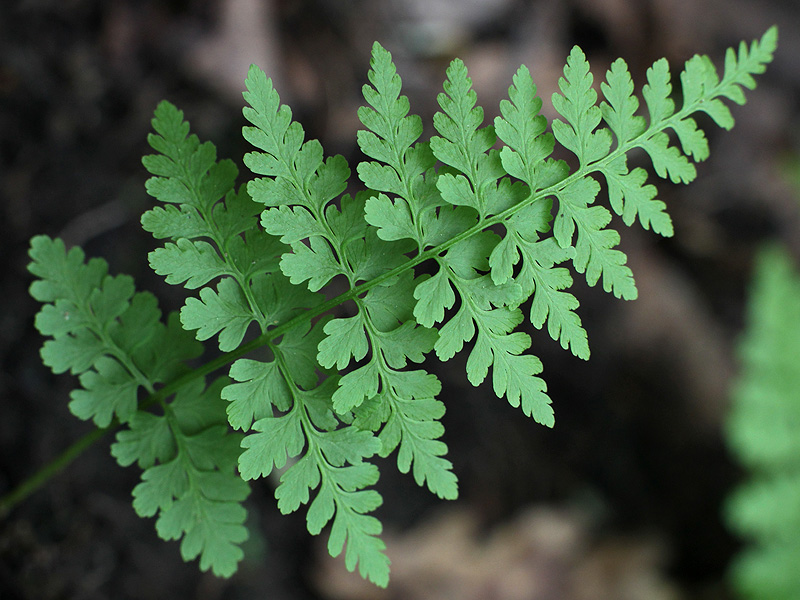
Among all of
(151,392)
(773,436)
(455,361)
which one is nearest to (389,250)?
(151,392)

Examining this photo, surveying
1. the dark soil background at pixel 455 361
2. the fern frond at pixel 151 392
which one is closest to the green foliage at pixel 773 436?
the dark soil background at pixel 455 361

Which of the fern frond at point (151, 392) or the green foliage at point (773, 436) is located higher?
the green foliage at point (773, 436)

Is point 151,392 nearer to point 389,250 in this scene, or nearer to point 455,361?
point 389,250

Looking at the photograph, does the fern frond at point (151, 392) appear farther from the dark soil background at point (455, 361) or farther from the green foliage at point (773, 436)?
the green foliage at point (773, 436)

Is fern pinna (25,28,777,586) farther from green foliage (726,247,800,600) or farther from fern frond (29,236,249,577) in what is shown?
green foliage (726,247,800,600)

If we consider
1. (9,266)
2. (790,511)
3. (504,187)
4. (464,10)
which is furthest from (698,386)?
(9,266)

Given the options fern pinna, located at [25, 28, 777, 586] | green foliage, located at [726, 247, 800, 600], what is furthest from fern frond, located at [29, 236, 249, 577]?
green foliage, located at [726, 247, 800, 600]
